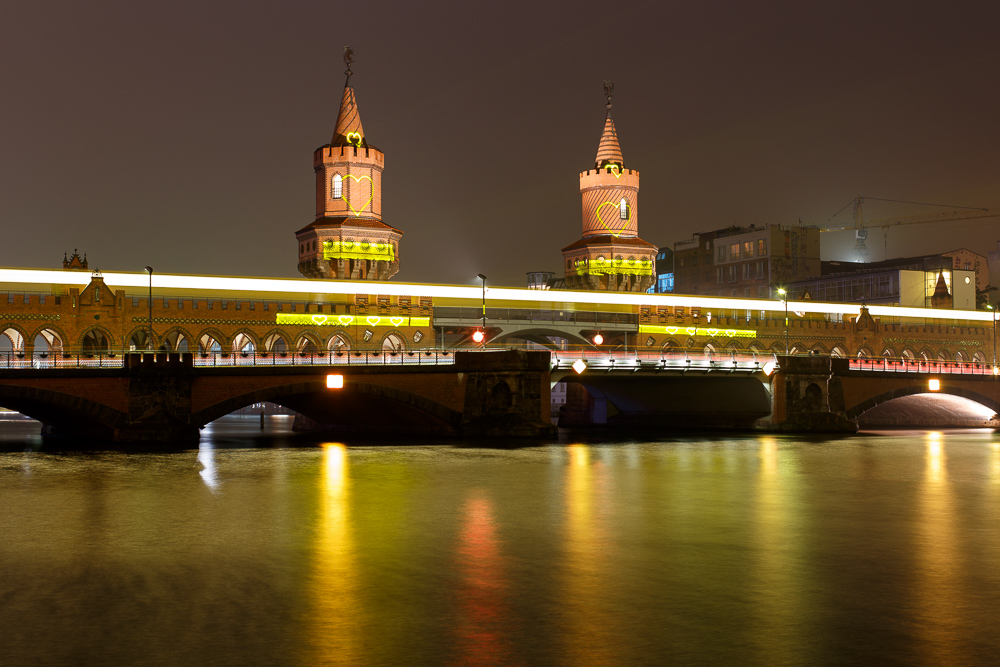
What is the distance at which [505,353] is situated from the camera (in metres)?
58.6

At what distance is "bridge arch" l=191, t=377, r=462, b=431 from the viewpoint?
54.5 metres

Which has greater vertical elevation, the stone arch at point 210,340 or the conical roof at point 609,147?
→ the conical roof at point 609,147

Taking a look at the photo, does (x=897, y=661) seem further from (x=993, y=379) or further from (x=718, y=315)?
(x=718, y=315)

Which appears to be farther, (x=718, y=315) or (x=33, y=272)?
(x=718, y=315)

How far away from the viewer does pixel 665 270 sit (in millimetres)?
167875

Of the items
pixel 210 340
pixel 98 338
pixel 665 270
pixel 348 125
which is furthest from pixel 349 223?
pixel 665 270

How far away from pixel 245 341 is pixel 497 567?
5912 centimetres

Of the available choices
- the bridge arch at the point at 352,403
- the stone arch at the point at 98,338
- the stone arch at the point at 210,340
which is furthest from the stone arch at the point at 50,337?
the bridge arch at the point at 352,403

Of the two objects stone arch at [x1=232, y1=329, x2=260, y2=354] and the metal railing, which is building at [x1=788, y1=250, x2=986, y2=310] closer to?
the metal railing

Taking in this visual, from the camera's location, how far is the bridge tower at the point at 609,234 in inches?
4129

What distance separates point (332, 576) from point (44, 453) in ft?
118

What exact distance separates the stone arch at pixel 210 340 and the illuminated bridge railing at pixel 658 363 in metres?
23.6

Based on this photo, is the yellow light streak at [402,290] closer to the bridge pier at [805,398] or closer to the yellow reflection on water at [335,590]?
the bridge pier at [805,398]

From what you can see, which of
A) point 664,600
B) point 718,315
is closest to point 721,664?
point 664,600
